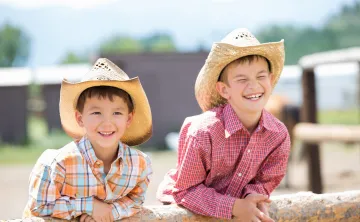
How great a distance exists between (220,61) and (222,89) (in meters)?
0.17

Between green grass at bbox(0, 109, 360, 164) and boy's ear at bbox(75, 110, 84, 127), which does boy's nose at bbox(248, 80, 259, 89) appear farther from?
green grass at bbox(0, 109, 360, 164)

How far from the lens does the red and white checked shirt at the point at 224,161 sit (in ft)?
10.8

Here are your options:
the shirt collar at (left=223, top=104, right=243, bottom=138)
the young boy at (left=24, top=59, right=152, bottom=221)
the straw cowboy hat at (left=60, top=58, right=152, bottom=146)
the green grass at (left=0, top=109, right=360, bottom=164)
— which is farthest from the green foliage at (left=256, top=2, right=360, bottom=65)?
the young boy at (left=24, top=59, right=152, bottom=221)

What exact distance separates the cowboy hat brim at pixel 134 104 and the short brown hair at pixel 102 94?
2 cm

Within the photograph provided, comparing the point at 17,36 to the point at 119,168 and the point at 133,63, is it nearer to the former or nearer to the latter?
the point at 133,63

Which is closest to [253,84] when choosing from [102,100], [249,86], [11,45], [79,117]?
[249,86]

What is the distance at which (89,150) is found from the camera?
10.1ft

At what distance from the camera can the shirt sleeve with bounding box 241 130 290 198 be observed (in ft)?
11.2

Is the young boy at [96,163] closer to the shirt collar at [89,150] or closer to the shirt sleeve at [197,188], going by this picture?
the shirt collar at [89,150]

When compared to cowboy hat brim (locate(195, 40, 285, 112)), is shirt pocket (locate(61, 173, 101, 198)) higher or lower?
lower

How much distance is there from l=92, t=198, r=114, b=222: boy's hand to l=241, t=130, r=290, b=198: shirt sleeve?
2.39 feet

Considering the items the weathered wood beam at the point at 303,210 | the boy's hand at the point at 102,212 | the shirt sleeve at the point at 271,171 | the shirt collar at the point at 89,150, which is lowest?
the weathered wood beam at the point at 303,210

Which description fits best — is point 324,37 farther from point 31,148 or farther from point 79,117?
point 79,117

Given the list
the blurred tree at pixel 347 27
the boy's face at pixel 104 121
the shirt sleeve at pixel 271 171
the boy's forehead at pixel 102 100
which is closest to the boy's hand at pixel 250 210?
the shirt sleeve at pixel 271 171
